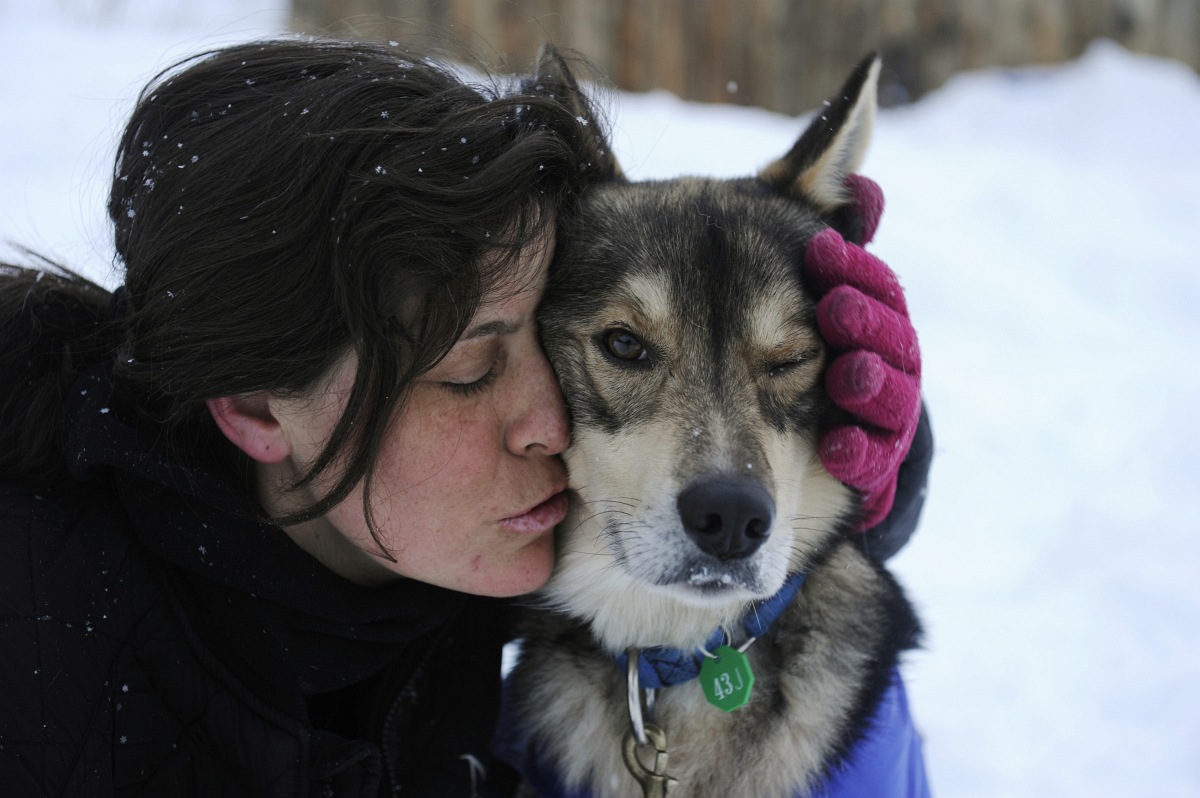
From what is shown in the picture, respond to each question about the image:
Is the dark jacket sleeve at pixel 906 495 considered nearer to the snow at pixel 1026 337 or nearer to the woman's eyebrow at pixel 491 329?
the snow at pixel 1026 337

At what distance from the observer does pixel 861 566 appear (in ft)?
8.02

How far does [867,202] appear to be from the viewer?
2.30 metres

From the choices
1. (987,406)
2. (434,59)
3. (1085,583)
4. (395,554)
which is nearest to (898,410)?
(395,554)

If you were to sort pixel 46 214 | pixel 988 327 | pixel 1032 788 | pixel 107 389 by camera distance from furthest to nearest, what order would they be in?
pixel 988 327 < pixel 46 214 < pixel 1032 788 < pixel 107 389

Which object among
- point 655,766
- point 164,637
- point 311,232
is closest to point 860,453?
point 655,766

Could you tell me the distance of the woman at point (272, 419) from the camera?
1.80m

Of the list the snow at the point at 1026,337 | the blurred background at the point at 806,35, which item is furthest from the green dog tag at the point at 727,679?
the blurred background at the point at 806,35

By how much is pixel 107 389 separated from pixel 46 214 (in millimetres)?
3650

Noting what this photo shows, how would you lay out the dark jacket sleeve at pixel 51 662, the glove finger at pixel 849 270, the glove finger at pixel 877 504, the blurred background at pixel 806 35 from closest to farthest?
the dark jacket sleeve at pixel 51 662, the glove finger at pixel 849 270, the glove finger at pixel 877 504, the blurred background at pixel 806 35

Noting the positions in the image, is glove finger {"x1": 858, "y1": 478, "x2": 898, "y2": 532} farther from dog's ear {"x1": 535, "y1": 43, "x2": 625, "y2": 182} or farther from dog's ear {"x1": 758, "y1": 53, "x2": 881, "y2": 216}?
dog's ear {"x1": 535, "y1": 43, "x2": 625, "y2": 182}

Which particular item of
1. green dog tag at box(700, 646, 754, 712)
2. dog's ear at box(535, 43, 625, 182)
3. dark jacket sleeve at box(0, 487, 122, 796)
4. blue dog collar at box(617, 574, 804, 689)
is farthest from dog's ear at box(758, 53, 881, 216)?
dark jacket sleeve at box(0, 487, 122, 796)

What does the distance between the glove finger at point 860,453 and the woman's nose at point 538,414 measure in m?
0.53

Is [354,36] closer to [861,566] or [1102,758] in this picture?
[861,566]

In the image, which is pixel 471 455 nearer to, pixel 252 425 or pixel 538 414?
pixel 538 414
